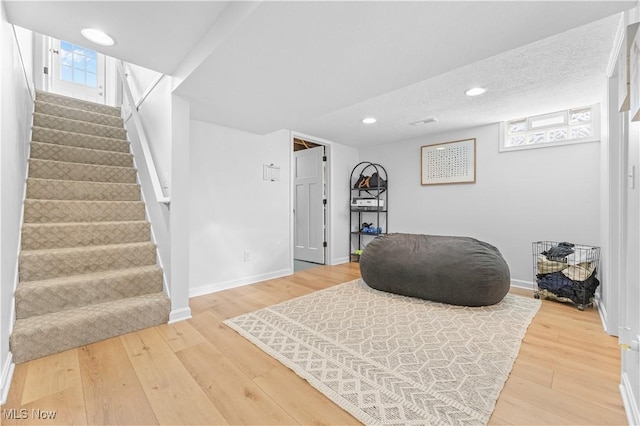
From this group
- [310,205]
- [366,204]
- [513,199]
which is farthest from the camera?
[310,205]

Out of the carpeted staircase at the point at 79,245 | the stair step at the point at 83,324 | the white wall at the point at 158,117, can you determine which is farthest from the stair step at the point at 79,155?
the stair step at the point at 83,324

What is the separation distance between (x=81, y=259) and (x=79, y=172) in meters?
1.09

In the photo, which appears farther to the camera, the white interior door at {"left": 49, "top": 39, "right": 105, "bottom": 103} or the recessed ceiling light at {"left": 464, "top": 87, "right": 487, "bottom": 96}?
the white interior door at {"left": 49, "top": 39, "right": 105, "bottom": 103}

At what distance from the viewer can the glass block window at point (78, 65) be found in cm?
421

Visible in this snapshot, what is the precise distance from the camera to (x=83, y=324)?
1.86 metres

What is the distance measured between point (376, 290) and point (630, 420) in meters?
2.03

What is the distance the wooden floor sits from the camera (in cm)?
126

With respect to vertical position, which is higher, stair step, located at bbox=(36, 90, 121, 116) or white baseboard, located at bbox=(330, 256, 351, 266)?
stair step, located at bbox=(36, 90, 121, 116)

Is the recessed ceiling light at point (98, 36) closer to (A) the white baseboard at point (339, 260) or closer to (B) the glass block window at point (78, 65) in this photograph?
(B) the glass block window at point (78, 65)

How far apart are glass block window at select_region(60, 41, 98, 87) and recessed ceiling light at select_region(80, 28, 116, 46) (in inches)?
133

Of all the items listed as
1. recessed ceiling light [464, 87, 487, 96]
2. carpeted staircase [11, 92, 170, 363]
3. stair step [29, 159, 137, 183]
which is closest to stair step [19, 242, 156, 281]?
carpeted staircase [11, 92, 170, 363]

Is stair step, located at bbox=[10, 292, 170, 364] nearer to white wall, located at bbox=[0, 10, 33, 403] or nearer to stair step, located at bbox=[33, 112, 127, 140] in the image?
white wall, located at bbox=[0, 10, 33, 403]

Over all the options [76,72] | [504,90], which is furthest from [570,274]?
[76,72]

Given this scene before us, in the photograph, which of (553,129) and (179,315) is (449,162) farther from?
(179,315)
